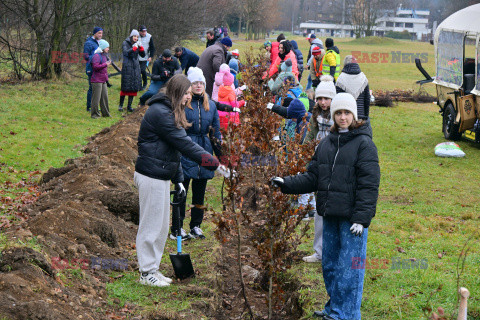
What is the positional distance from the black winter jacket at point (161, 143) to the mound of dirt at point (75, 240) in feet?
3.67

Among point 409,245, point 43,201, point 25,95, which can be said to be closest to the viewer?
point 409,245

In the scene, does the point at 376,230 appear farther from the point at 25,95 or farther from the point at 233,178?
the point at 25,95

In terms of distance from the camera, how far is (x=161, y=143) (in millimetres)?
5688

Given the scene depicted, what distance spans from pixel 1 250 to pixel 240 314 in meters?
2.28

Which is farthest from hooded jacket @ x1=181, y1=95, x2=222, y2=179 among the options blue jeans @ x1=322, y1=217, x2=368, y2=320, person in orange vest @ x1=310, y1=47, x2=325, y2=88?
person in orange vest @ x1=310, y1=47, x2=325, y2=88

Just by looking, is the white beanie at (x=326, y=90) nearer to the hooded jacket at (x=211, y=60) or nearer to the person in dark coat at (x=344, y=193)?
the person in dark coat at (x=344, y=193)

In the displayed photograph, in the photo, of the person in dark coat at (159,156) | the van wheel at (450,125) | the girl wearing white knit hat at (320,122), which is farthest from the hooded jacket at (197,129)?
the van wheel at (450,125)

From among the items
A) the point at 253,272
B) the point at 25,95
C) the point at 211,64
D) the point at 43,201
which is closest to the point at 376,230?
the point at 253,272

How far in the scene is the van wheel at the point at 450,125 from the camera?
15148mm

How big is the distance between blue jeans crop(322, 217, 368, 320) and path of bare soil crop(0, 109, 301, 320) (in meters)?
0.89

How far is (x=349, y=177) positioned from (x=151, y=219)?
76.6 inches

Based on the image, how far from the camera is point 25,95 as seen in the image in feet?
57.2

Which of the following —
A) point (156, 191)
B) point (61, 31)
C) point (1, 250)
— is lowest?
point (1, 250)

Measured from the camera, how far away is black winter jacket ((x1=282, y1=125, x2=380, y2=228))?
488 cm
